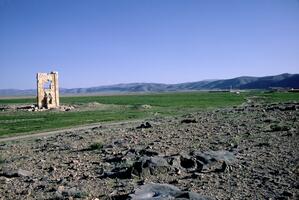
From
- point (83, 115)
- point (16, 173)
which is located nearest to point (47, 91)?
point (83, 115)

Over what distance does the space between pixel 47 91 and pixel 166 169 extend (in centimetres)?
4523

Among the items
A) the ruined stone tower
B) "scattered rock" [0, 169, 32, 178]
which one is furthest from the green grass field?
"scattered rock" [0, 169, 32, 178]

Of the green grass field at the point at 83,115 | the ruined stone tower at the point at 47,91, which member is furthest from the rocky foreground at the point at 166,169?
the ruined stone tower at the point at 47,91

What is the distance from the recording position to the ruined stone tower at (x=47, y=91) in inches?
2060

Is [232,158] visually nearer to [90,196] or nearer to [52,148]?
[90,196]

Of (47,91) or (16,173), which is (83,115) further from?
(16,173)

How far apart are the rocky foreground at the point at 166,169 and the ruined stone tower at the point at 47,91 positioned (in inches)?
1443

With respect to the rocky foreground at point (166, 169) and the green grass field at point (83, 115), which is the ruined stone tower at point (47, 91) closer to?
the green grass field at point (83, 115)

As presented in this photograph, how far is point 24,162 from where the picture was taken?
14.4 m

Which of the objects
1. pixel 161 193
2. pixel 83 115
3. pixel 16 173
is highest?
pixel 161 193

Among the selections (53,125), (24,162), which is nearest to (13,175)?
(24,162)

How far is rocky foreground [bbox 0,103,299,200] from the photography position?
9.30 m

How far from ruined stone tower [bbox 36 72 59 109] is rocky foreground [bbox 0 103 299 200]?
36.6m

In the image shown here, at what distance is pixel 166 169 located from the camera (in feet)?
36.4
